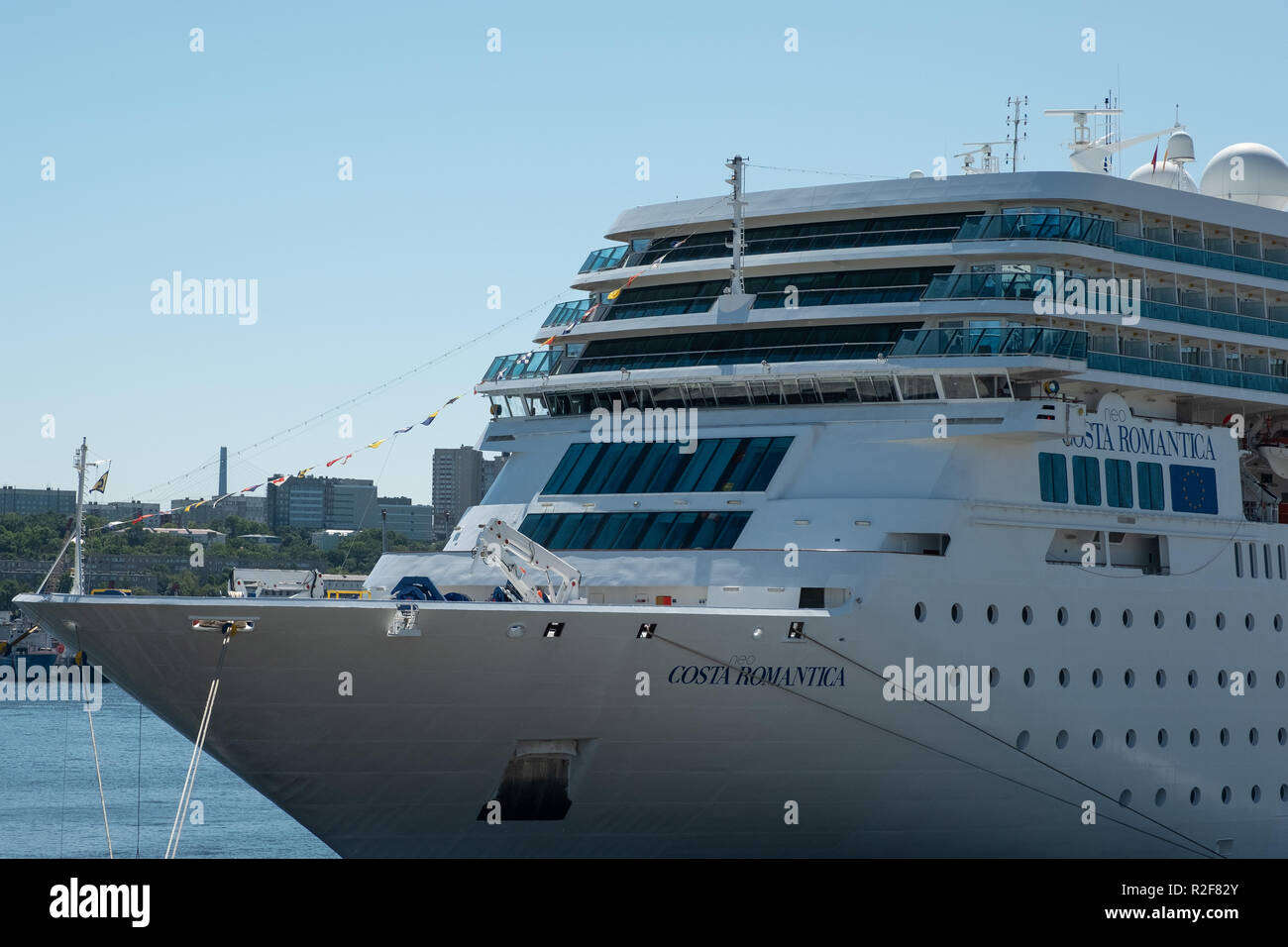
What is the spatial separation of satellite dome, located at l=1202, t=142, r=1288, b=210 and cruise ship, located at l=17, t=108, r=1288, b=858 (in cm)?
277

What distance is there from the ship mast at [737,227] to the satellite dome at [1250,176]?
37.1ft

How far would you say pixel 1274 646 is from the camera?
95.0 ft

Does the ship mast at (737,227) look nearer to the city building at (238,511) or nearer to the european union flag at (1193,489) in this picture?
the european union flag at (1193,489)

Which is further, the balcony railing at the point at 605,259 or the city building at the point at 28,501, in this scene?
the city building at the point at 28,501

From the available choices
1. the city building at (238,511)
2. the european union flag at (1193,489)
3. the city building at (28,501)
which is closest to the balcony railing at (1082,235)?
the european union flag at (1193,489)

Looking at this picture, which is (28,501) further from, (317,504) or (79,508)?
(79,508)

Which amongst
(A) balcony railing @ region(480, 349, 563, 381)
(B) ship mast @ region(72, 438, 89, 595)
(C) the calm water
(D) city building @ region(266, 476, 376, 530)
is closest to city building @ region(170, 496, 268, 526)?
(D) city building @ region(266, 476, 376, 530)

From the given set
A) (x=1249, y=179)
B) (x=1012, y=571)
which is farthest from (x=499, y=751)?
(x=1249, y=179)

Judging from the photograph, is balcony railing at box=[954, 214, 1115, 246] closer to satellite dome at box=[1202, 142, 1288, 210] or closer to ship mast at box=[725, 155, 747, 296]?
ship mast at box=[725, 155, 747, 296]

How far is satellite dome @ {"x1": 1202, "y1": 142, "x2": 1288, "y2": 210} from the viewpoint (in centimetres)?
3350

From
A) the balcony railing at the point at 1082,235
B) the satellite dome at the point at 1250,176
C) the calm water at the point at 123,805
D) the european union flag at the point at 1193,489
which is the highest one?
A: the satellite dome at the point at 1250,176

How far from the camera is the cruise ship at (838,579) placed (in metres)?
20.8

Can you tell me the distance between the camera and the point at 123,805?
48719 mm

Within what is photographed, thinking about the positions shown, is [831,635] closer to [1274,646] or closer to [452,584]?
[452,584]
